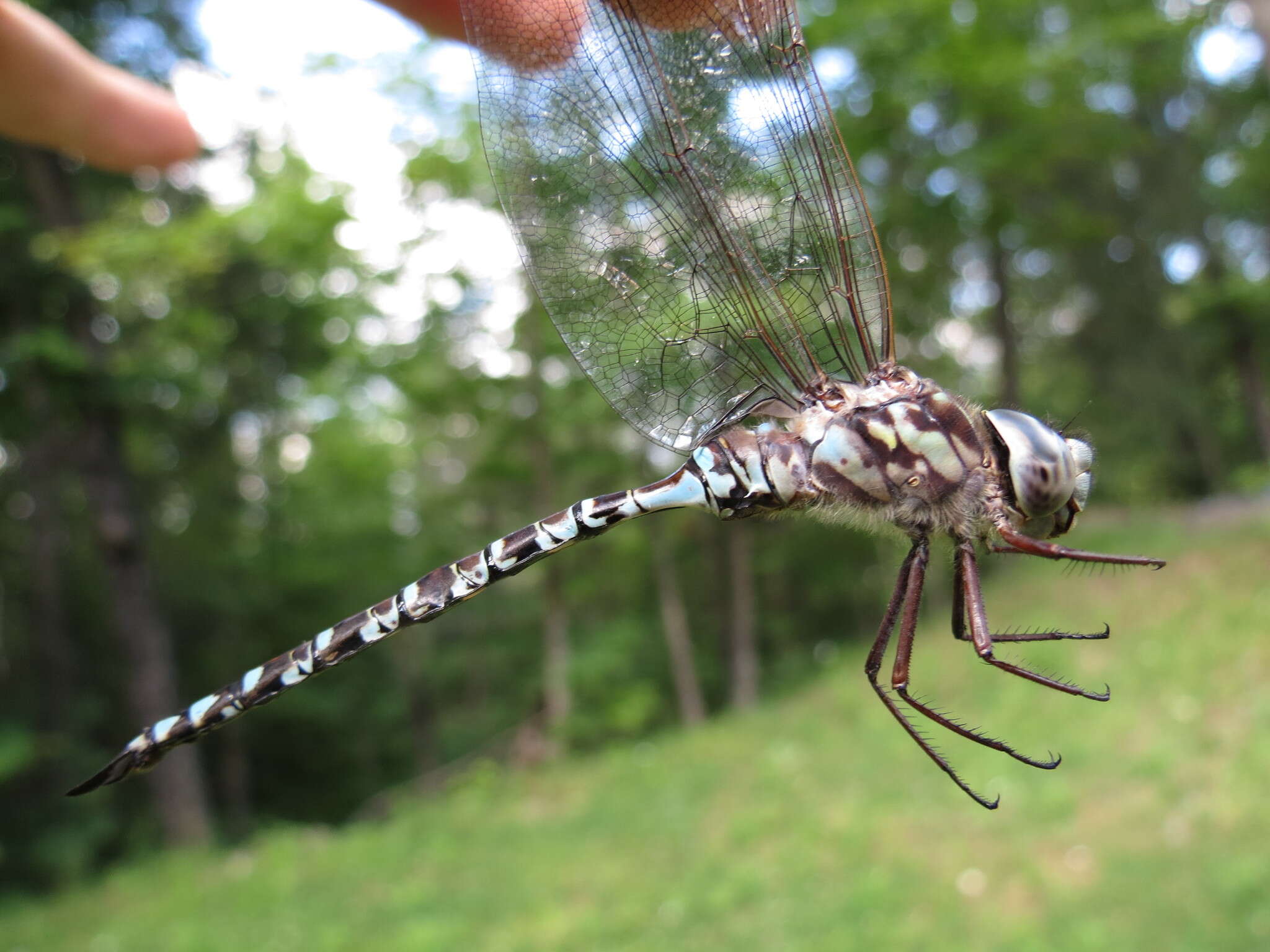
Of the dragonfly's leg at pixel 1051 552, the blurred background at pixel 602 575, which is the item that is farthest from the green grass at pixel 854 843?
the dragonfly's leg at pixel 1051 552

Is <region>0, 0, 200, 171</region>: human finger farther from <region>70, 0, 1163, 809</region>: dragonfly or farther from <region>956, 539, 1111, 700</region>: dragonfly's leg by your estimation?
<region>956, 539, 1111, 700</region>: dragonfly's leg

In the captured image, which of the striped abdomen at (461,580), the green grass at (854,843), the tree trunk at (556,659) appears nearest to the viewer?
the striped abdomen at (461,580)

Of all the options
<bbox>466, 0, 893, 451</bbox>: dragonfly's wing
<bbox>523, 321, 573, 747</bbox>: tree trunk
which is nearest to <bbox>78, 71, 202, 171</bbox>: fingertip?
<bbox>466, 0, 893, 451</bbox>: dragonfly's wing

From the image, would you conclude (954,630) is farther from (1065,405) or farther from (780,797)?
(1065,405)

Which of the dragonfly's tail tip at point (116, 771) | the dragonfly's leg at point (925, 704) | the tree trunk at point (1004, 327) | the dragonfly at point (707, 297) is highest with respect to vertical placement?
the tree trunk at point (1004, 327)

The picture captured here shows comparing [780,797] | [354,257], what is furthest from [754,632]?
[354,257]

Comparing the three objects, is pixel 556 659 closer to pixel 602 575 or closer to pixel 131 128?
pixel 602 575

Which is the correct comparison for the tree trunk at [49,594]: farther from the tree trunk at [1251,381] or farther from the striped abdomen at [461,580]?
the tree trunk at [1251,381]

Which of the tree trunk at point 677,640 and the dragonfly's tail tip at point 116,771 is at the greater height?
the dragonfly's tail tip at point 116,771
